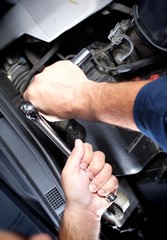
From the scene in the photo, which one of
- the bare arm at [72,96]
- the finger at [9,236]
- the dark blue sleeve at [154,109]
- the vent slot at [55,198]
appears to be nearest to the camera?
the finger at [9,236]

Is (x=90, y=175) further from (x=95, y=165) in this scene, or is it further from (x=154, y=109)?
(x=154, y=109)

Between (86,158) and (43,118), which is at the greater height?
(43,118)

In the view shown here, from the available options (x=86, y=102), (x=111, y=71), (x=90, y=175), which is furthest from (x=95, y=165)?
(x=111, y=71)

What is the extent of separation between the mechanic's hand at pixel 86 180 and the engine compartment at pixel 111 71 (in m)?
0.15

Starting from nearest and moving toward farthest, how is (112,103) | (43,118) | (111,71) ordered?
(112,103)
(43,118)
(111,71)

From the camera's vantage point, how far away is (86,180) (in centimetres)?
83

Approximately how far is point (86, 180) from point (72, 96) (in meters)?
0.20

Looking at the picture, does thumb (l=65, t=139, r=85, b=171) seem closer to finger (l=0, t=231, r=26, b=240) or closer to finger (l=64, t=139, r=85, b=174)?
finger (l=64, t=139, r=85, b=174)

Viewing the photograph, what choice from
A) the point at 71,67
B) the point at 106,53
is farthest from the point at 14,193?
the point at 106,53

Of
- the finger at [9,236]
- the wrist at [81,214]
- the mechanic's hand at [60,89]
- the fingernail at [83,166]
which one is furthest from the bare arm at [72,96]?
the finger at [9,236]

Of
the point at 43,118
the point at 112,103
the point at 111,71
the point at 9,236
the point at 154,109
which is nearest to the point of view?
the point at 9,236

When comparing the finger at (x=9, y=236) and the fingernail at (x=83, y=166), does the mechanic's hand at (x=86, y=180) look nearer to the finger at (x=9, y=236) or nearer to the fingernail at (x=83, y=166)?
the fingernail at (x=83, y=166)

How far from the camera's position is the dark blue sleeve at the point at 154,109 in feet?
2.15

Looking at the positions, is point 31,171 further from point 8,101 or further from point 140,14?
point 140,14
